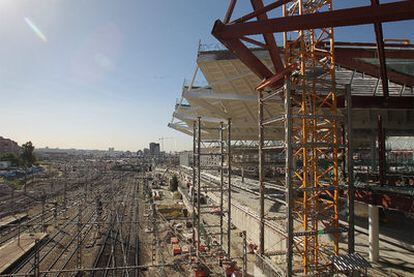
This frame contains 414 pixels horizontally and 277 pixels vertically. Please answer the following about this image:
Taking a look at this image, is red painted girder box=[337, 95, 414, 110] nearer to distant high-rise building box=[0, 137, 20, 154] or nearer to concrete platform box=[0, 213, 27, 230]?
concrete platform box=[0, 213, 27, 230]

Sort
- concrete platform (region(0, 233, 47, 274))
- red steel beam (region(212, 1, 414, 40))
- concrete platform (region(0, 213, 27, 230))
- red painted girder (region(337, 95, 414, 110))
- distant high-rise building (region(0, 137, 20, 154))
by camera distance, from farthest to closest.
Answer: distant high-rise building (region(0, 137, 20, 154)) < concrete platform (region(0, 213, 27, 230)) < concrete platform (region(0, 233, 47, 274)) < red painted girder (region(337, 95, 414, 110)) < red steel beam (region(212, 1, 414, 40))

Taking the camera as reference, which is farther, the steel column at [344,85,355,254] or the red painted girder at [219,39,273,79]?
the steel column at [344,85,355,254]

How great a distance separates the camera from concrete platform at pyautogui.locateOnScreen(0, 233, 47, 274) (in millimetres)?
18952

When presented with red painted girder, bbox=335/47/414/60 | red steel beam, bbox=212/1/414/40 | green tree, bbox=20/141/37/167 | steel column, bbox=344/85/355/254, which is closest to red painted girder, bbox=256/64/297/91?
red steel beam, bbox=212/1/414/40

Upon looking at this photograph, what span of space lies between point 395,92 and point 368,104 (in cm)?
713

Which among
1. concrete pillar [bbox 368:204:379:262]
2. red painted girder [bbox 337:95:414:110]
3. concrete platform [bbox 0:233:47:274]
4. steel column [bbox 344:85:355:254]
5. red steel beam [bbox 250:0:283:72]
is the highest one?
red steel beam [bbox 250:0:283:72]

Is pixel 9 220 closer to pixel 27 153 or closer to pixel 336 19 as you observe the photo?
pixel 336 19

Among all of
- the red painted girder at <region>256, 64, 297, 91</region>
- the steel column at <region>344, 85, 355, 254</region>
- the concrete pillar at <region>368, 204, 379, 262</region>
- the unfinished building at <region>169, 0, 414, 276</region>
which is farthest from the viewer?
the concrete pillar at <region>368, 204, 379, 262</region>

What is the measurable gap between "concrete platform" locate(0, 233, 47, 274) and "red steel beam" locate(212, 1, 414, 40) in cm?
1964

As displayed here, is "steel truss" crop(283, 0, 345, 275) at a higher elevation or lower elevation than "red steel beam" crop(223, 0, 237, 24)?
lower

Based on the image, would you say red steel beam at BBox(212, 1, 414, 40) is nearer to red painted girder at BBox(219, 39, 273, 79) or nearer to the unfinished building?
the unfinished building

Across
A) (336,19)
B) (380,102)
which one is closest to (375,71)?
(380,102)

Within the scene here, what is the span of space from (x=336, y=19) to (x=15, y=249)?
2417cm

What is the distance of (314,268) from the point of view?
38.9 ft
